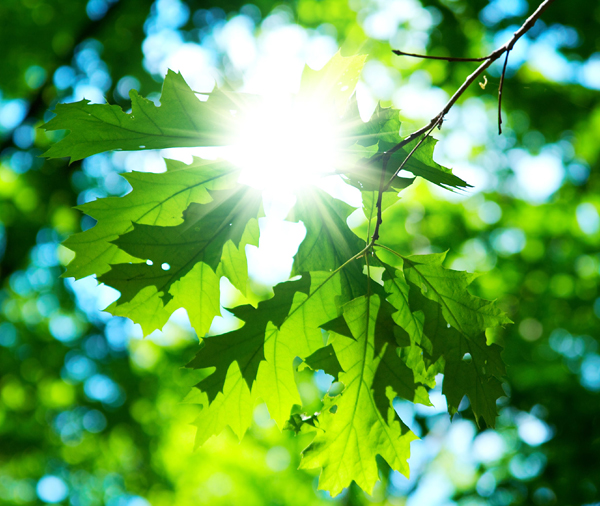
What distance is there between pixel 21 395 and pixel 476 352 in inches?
421

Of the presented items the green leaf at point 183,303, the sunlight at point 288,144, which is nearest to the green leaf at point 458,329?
the sunlight at point 288,144

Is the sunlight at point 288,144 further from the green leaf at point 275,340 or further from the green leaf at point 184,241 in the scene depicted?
the green leaf at point 275,340

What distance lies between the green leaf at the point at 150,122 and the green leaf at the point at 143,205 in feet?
0.27

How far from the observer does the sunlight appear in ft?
3.99

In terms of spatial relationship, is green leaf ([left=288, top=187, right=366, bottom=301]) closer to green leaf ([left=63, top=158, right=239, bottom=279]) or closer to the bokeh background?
green leaf ([left=63, top=158, right=239, bottom=279])

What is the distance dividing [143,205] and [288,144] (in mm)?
497

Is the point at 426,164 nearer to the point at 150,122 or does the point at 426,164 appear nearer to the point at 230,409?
the point at 150,122

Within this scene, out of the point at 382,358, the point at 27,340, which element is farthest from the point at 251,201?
the point at 27,340

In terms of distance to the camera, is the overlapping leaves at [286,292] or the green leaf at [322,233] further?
the green leaf at [322,233]

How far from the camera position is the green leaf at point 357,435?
1.26 m

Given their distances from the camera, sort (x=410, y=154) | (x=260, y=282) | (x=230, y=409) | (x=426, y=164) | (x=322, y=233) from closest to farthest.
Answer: (x=410, y=154) < (x=426, y=164) < (x=230, y=409) < (x=322, y=233) < (x=260, y=282)

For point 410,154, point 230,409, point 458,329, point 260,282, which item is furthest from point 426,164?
point 260,282

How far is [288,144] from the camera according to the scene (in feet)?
4.49

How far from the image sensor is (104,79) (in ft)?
24.4
